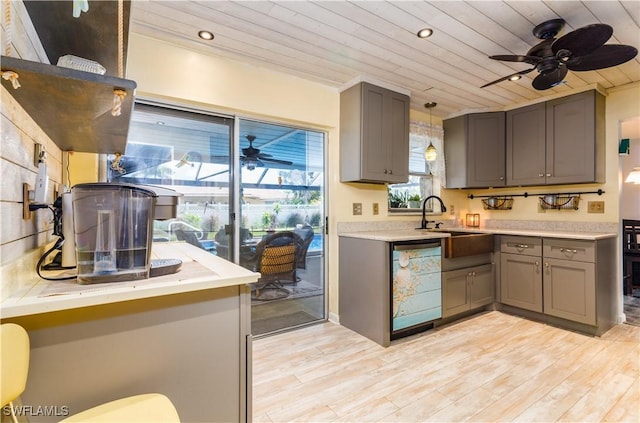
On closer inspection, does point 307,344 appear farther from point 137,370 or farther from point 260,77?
point 260,77

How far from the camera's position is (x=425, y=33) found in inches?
85.4

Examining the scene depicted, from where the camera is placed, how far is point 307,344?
261cm

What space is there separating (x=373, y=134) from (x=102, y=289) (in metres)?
2.56

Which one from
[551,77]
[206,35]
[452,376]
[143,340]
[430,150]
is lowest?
[452,376]

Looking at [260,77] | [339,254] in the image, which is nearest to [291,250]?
[339,254]

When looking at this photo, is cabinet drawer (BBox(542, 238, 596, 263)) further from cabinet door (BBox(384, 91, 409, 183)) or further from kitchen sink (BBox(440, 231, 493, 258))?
cabinet door (BBox(384, 91, 409, 183))

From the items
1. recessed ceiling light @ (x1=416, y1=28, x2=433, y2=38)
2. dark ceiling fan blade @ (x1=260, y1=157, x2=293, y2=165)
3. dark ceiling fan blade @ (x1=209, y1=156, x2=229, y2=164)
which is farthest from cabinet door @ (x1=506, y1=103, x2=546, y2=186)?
A: dark ceiling fan blade @ (x1=209, y1=156, x2=229, y2=164)

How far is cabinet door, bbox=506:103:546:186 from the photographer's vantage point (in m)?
3.38

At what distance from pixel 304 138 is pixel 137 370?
98.5 inches

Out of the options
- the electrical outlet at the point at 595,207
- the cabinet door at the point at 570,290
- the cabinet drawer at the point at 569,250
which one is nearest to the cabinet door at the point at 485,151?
A: the electrical outlet at the point at 595,207

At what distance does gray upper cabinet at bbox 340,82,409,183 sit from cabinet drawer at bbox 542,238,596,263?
1.54 meters

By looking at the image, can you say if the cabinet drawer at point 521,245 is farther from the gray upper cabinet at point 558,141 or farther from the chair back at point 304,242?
the chair back at point 304,242

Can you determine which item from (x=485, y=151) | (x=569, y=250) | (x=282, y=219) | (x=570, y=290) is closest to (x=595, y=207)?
(x=569, y=250)

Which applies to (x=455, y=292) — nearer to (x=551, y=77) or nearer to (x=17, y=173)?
(x=551, y=77)
